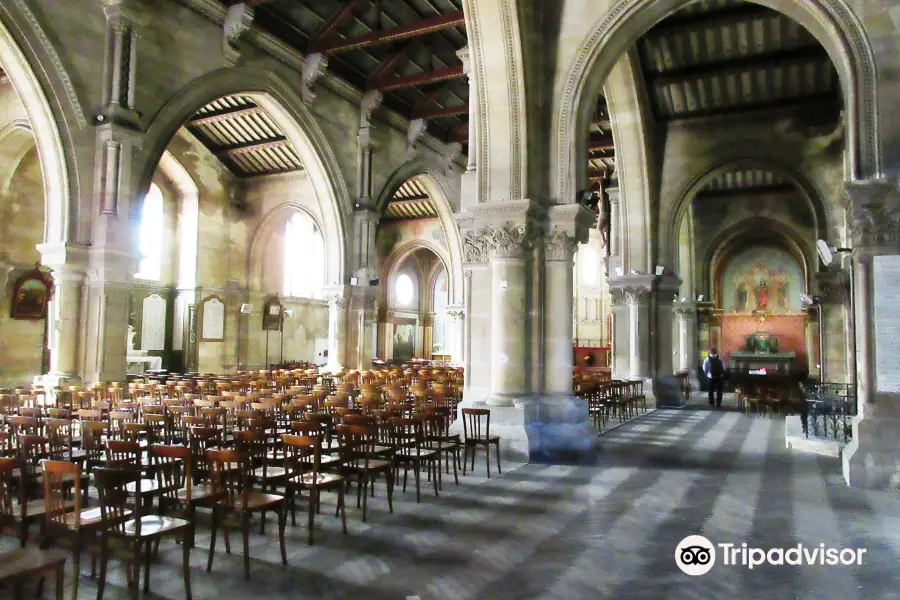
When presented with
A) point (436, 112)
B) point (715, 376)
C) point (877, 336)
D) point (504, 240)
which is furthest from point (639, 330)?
point (436, 112)

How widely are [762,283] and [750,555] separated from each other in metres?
27.1

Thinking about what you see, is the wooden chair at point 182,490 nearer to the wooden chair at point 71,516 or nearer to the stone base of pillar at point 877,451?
the wooden chair at point 71,516

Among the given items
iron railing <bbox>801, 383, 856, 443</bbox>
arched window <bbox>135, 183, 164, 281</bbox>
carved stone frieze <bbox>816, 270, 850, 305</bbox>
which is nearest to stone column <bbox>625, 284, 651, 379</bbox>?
carved stone frieze <bbox>816, 270, 850, 305</bbox>

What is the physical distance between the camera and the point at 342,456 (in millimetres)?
5801

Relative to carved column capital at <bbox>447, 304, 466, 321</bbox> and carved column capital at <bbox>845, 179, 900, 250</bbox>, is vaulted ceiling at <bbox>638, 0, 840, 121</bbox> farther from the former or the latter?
carved column capital at <bbox>447, 304, 466, 321</bbox>

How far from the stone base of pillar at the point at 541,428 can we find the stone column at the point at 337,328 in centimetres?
1041

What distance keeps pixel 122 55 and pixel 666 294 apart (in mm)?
13344

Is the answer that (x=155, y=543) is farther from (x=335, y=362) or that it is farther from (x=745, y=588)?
(x=335, y=362)

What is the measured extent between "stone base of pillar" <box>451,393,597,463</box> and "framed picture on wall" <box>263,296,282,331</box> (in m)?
16.5

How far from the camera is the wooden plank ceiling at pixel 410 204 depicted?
27997 mm

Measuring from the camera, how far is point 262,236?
79.9ft

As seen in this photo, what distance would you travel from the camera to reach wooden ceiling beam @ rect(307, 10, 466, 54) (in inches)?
562

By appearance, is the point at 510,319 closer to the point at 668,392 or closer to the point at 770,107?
the point at 668,392

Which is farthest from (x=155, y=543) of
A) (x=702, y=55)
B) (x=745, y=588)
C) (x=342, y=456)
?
(x=702, y=55)
